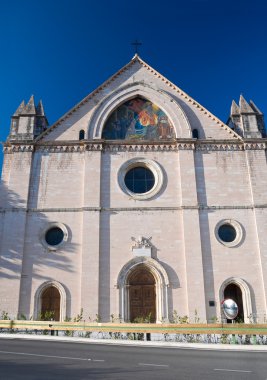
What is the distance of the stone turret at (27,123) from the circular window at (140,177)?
652 cm

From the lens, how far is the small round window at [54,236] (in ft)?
71.1

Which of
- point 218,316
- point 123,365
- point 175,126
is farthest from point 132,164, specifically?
point 123,365

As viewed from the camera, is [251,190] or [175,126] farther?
[175,126]

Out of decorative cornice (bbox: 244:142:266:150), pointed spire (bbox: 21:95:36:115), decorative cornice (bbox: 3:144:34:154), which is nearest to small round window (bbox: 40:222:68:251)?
decorative cornice (bbox: 3:144:34:154)

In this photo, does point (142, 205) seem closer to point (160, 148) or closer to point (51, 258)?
point (160, 148)

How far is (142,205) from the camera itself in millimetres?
22188

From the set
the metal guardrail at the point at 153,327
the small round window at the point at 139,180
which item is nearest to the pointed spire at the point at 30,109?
the small round window at the point at 139,180

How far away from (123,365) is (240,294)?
45.1ft

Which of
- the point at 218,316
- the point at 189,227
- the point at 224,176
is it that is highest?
the point at 224,176

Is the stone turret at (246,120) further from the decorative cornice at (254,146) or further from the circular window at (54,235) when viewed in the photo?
the circular window at (54,235)

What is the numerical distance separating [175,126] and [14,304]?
14653 mm

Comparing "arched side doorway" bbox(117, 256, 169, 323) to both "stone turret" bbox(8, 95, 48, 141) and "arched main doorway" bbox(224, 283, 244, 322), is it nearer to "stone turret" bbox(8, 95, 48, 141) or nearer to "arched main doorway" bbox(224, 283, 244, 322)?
"arched main doorway" bbox(224, 283, 244, 322)

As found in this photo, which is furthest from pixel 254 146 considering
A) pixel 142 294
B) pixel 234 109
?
pixel 142 294

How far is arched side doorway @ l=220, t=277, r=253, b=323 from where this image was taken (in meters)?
19.9
